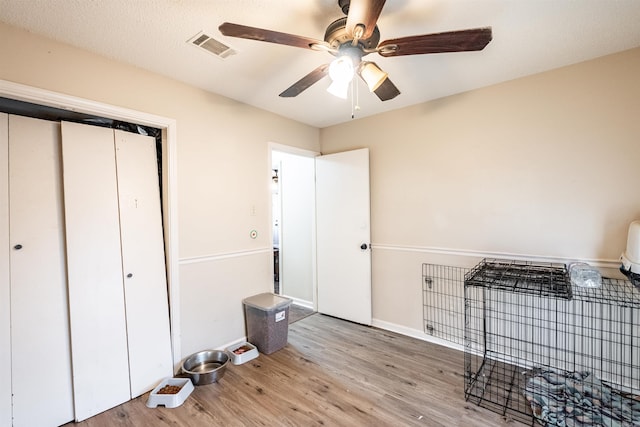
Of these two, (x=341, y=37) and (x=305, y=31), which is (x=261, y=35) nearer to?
(x=341, y=37)

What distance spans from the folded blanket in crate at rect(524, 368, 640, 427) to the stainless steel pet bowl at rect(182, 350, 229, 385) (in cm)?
226

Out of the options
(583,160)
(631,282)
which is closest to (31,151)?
(583,160)

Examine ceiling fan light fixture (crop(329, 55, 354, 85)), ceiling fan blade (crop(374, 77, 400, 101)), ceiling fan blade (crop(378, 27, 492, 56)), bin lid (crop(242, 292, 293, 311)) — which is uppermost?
ceiling fan blade (crop(378, 27, 492, 56))

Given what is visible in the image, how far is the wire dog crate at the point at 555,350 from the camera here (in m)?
1.84

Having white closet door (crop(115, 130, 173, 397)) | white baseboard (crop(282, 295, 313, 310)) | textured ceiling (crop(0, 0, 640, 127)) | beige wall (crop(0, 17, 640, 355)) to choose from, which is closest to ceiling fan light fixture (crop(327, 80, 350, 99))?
textured ceiling (crop(0, 0, 640, 127))

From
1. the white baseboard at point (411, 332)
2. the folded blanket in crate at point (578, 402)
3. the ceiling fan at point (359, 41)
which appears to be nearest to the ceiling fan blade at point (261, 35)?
the ceiling fan at point (359, 41)

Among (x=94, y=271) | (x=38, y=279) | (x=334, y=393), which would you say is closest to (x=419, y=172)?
(x=334, y=393)

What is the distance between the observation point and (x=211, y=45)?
1.92 m

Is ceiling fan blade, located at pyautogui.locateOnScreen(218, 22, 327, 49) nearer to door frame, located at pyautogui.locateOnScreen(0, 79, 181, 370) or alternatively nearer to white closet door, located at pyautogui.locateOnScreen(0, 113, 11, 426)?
door frame, located at pyautogui.locateOnScreen(0, 79, 181, 370)

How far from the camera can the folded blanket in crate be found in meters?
1.74

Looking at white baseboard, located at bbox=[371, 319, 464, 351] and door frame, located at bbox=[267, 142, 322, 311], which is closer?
white baseboard, located at bbox=[371, 319, 464, 351]

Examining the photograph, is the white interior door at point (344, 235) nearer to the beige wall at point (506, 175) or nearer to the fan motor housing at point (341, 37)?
the beige wall at point (506, 175)

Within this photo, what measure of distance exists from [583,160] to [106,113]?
3.58 meters

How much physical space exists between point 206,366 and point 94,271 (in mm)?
1189
